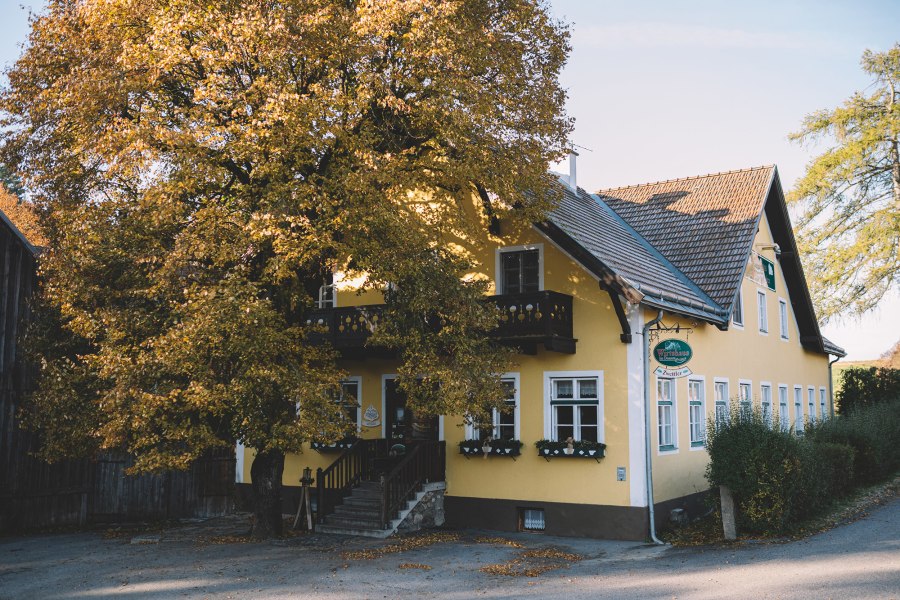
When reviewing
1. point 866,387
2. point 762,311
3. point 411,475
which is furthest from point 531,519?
point 866,387

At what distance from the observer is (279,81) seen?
13.6 m

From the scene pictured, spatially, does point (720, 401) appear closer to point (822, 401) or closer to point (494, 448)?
point (494, 448)

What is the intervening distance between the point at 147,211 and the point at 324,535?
707 cm

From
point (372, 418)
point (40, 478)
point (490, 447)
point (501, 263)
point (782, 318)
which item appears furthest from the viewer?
point (782, 318)

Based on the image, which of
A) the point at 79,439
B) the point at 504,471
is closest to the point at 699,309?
the point at 504,471

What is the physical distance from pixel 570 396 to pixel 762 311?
366 inches

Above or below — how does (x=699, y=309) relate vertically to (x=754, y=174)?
below

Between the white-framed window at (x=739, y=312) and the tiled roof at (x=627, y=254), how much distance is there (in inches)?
74.0

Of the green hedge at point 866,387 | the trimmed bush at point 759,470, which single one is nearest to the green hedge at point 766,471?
the trimmed bush at point 759,470

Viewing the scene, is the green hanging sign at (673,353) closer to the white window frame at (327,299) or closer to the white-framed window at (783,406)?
the white window frame at (327,299)

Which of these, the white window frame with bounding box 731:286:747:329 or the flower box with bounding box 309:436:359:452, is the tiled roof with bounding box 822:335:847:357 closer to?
the white window frame with bounding box 731:286:747:329

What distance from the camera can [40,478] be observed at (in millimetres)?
17906

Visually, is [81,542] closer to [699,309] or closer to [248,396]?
[248,396]

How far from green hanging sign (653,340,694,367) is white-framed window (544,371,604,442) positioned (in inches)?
60.2
